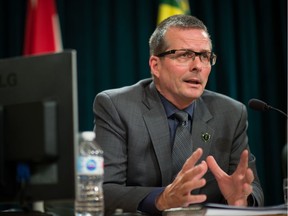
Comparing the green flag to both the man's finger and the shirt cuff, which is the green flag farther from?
the shirt cuff

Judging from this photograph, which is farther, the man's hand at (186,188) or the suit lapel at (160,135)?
the suit lapel at (160,135)

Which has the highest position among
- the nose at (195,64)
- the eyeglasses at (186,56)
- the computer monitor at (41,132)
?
the eyeglasses at (186,56)

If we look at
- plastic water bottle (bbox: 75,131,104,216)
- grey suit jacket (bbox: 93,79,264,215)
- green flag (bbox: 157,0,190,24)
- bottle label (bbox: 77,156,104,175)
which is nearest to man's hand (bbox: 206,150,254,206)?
grey suit jacket (bbox: 93,79,264,215)

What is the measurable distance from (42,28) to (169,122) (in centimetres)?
180

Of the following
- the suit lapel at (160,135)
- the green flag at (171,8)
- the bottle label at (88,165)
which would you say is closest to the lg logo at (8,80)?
the bottle label at (88,165)

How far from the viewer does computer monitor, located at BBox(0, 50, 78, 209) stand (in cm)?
124

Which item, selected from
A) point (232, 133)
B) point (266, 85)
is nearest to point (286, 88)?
point (266, 85)

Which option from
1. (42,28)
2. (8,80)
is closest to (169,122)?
(8,80)

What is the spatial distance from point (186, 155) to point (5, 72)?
45.6 inches

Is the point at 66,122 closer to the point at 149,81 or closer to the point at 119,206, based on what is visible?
the point at 119,206

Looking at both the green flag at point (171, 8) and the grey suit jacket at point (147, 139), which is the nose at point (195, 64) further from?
the green flag at point (171, 8)

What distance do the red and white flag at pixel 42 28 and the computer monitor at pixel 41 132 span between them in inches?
100

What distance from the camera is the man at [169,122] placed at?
7.54 feet

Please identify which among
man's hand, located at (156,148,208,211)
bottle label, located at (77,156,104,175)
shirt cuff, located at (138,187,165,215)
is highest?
bottle label, located at (77,156,104,175)
